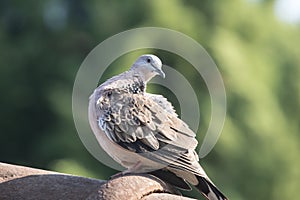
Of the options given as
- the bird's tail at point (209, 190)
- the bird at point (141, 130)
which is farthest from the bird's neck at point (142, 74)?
the bird's tail at point (209, 190)

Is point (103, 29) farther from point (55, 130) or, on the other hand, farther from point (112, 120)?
point (112, 120)

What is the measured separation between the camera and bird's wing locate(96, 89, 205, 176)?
7.16 feet

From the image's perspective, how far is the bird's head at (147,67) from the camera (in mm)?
2322

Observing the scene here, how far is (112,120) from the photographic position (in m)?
2.23

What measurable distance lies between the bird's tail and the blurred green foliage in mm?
3419

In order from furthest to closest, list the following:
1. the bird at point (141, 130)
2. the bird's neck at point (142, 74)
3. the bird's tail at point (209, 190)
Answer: the bird's neck at point (142, 74), the bird at point (141, 130), the bird's tail at point (209, 190)

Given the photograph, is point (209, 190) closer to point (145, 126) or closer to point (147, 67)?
point (145, 126)

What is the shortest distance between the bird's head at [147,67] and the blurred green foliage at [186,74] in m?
3.20

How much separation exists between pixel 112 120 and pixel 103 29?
6.02 m

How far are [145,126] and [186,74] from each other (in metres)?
4.39

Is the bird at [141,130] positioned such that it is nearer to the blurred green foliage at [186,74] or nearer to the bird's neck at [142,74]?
the bird's neck at [142,74]

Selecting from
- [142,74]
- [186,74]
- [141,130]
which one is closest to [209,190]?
[141,130]

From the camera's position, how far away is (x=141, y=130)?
2.27m

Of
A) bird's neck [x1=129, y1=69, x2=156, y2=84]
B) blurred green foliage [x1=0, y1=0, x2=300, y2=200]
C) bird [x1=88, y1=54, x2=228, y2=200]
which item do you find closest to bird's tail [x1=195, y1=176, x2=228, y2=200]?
bird [x1=88, y1=54, x2=228, y2=200]
